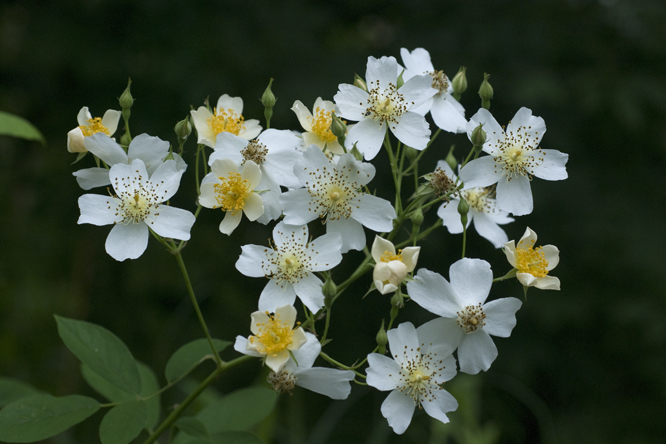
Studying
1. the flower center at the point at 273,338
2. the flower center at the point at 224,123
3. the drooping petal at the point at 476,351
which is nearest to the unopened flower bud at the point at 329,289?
the flower center at the point at 273,338

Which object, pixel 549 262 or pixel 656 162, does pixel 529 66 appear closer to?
pixel 656 162

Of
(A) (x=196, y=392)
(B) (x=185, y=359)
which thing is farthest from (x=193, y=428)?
(B) (x=185, y=359)

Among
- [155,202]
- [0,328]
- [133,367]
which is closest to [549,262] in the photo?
[155,202]

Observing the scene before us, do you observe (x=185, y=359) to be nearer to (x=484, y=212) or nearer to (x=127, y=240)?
(x=127, y=240)

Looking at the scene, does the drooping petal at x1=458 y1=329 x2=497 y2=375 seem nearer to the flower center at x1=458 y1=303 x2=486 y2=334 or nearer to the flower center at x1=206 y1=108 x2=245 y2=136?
the flower center at x1=458 y1=303 x2=486 y2=334

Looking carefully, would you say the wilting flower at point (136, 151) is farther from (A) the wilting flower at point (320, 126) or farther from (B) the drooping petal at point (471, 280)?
(B) the drooping petal at point (471, 280)

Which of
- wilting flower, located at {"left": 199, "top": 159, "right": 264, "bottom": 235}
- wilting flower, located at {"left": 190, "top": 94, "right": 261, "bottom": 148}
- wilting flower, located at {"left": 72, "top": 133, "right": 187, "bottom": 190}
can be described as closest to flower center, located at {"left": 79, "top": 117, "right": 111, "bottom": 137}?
wilting flower, located at {"left": 72, "top": 133, "right": 187, "bottom": 190}
